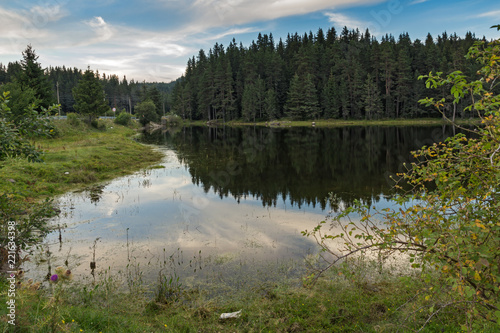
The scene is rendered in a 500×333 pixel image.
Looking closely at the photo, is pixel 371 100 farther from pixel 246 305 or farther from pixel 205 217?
pixel 246 305

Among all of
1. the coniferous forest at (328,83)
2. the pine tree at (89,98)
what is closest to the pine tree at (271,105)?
the coniferous forest at (328,83)

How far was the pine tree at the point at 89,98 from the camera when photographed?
202 ft

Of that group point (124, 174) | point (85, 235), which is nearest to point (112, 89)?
point (124, 174)

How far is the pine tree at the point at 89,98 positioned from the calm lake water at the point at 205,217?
41.5m

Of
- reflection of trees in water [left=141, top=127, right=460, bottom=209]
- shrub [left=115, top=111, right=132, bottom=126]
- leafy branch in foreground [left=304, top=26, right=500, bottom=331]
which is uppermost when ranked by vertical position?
shrub [left=115, top=111, right=132, bottom=126]

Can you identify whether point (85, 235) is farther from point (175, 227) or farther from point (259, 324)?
point (259, 324)

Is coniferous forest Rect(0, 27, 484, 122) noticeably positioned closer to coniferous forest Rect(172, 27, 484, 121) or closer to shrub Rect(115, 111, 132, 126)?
coniferous forest Rect(172, 27, 484, 121)

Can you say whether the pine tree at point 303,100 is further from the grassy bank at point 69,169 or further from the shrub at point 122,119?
the grassy bank at point 69,169

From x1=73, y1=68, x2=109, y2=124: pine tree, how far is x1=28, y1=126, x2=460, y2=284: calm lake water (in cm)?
4147

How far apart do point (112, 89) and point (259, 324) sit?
684ft

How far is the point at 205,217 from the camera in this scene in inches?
621

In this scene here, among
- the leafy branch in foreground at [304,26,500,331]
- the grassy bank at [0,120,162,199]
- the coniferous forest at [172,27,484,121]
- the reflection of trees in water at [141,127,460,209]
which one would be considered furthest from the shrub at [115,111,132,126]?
the leafy branch in foreground at [304,26,500,331]

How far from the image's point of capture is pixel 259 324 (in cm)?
700

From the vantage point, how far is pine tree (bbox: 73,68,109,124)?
61.6m
